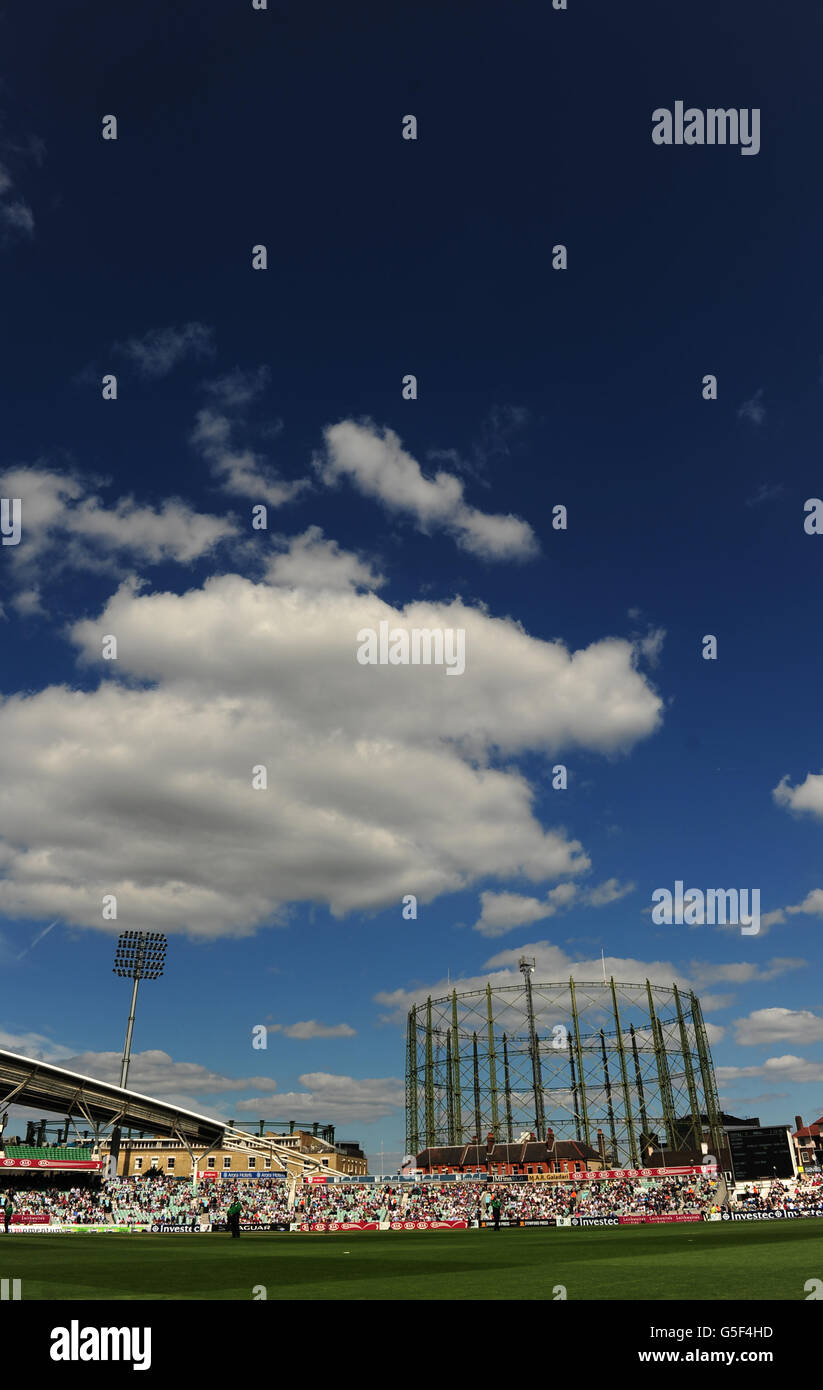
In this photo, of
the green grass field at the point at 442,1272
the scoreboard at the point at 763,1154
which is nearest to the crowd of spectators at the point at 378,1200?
the scoreboard at the point at 763,1154

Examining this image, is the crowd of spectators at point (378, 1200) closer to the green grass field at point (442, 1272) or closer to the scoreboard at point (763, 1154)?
the scoreboard at point (763, 1154)

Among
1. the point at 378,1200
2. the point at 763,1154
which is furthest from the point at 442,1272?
the point at 763,1154

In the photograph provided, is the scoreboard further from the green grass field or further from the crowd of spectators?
the green grass field

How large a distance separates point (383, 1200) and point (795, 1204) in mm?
28198

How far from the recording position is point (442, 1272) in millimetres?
18578

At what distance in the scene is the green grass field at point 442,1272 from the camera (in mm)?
14062

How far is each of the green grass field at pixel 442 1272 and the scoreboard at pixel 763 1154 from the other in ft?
165

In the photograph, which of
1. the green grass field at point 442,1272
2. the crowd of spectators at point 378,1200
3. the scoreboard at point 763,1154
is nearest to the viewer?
the green grass field at point 442,1272

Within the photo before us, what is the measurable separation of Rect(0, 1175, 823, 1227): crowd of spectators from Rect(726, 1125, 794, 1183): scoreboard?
9.27 ft

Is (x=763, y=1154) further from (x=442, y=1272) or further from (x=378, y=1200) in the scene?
(x=442, y=1272)

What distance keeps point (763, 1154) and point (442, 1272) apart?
6281 cm
